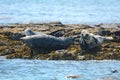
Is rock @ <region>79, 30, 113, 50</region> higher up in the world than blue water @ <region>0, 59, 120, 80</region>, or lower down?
higher up

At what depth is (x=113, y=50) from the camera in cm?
2438

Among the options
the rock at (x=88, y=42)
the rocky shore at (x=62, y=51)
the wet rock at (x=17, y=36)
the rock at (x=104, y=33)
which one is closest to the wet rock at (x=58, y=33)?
the rocky shore at (x=62, y=51)

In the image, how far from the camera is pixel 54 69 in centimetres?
2188

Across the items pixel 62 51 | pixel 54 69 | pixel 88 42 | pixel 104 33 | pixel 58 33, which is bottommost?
pixel 54 69

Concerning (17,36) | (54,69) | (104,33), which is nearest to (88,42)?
(54,69)

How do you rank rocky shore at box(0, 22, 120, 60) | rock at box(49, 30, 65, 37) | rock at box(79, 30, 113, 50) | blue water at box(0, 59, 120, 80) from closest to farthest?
1. blue water at box(0, 59, 120, 80)
2. rocky shore at box(0, 22, 120, 60)
3. rock at box(79, 30, 113, 50)
4. rock at box(49, 30, 65, 37)

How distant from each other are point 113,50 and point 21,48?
15.2ft

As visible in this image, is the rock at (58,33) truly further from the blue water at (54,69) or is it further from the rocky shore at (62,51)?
the blue water at (54,69)

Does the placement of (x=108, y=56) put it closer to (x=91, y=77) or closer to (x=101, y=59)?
(x=101, y=59)

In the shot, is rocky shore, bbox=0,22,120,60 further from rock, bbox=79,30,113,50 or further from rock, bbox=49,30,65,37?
rock, bbox=79,30,113,50

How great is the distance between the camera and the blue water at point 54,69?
2028 cm

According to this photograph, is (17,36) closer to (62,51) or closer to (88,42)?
(62,51)

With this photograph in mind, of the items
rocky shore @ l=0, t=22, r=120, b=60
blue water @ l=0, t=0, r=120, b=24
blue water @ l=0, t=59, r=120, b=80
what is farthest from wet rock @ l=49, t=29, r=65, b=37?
blue water @ l=0, t=0, r=120, b=24

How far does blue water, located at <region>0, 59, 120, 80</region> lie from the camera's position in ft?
66.5
